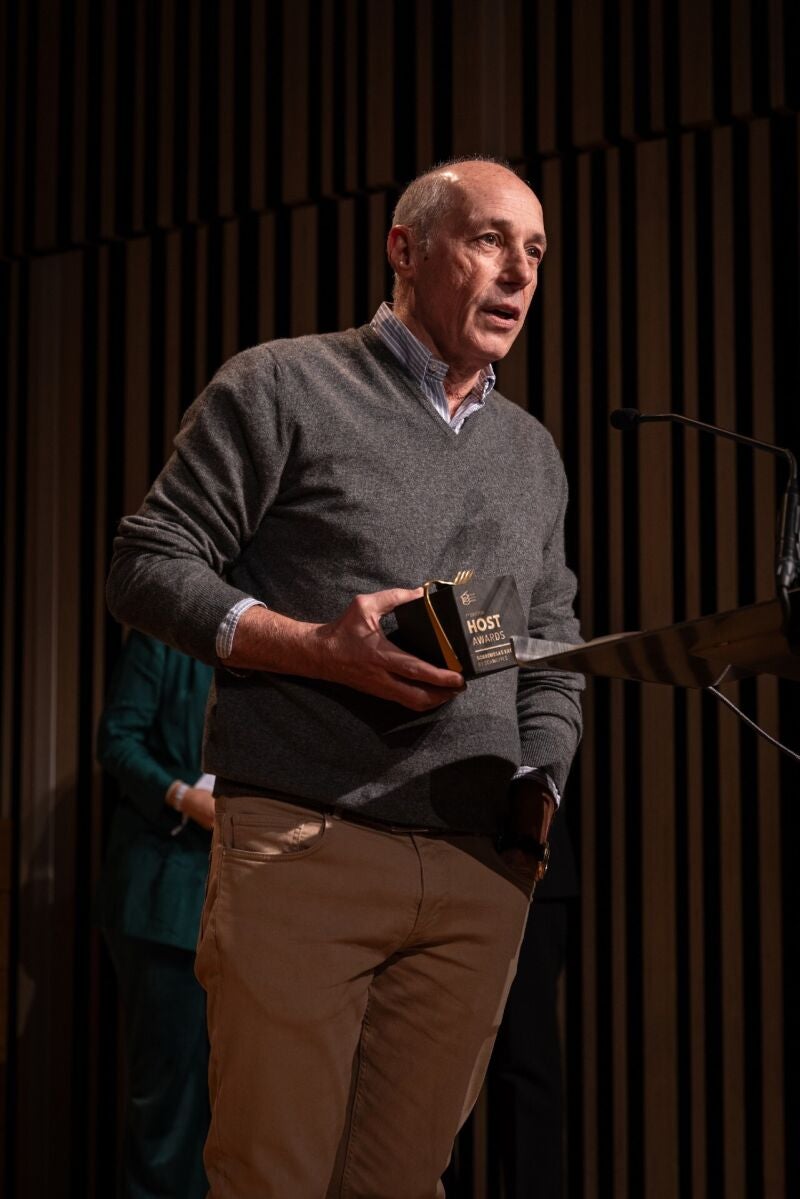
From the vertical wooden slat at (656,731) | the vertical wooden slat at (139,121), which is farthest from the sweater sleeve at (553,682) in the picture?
the vertical wooden slat at (139,121)

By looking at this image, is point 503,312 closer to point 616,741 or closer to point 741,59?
point 616,741

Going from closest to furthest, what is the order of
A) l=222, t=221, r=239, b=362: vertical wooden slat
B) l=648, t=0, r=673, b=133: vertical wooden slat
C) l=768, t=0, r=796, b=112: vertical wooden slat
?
l=768, t=0, r=796, b=112: vertical wooden slat, l=648, t=0, r=673, b=133: vertical wooden slat, l=222, t=221, r=239, b=362: vertical wooden slat

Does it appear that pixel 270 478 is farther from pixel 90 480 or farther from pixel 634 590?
pixel 90 480

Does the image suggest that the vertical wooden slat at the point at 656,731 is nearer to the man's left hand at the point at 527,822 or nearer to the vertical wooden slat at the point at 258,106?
the vertical wooden slat at the point at 258,106

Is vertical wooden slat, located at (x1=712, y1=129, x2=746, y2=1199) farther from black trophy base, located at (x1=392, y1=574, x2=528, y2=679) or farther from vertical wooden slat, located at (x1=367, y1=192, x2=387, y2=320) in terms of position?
black trophy base, located at (x1=392, y1=574, x2=528, y2=679)

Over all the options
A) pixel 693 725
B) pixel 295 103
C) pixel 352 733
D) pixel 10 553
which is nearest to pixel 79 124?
pixel 295 103

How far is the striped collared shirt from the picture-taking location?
1.87m

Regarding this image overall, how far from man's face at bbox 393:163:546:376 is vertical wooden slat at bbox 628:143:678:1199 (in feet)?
4.88

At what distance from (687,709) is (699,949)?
1.82 feet

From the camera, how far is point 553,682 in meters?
2.01

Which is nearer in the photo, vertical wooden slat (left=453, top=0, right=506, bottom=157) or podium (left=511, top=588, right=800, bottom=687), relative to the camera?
podium (left=511, top=588, right=800, bottom=687)

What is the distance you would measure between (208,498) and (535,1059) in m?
1.73

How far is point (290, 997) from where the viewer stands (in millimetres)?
1619

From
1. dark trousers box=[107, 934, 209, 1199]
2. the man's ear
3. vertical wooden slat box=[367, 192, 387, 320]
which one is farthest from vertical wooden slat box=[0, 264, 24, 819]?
the man's ear
